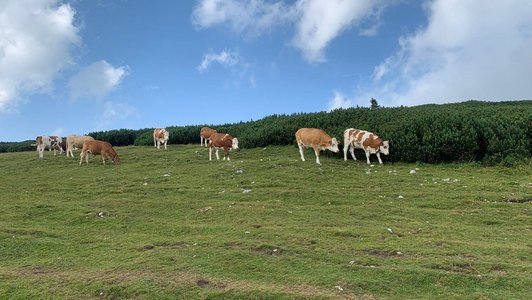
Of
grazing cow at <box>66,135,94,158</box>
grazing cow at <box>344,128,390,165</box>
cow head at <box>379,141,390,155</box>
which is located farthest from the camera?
grazing cow at <box>66,135,94,158</box>

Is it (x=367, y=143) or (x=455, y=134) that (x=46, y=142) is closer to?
(x=367, y=143)

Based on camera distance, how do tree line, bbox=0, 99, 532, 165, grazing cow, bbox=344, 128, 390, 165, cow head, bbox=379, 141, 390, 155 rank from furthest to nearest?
grazing cow, bbox=344, 128, 390, 165
cow head, bbox=379, 141, 390, 155
tree line, bbox=0, 99, 532, 165

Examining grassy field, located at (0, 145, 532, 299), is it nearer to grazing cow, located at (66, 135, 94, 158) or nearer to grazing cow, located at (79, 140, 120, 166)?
grazing cow, located at (79, 140, 120, 166)

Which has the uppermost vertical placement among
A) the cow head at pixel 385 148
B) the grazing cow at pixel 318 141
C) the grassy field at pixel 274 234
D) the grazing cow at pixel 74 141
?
the grazing cow at pixel 74 141

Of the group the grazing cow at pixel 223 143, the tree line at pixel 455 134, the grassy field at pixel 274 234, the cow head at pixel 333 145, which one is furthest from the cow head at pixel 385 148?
the grazing cow at pixel 223 143

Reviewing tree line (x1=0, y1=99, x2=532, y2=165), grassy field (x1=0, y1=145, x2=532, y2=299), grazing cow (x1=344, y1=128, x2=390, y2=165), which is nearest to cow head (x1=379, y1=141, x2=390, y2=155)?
grazing cow (x1=344, y1=128, x2=390, y2=165)

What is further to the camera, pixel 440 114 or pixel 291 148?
pixel 291 148

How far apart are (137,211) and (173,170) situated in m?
9.25

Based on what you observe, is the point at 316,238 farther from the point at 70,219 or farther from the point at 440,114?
the point at 440,114

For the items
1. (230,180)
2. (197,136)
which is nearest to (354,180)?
(230,180)

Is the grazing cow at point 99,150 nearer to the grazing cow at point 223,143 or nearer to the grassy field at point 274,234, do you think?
the grassy field at point 274,234

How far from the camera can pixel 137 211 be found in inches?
642

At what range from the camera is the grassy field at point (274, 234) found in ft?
29.5

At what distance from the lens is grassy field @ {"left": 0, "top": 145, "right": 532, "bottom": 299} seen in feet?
29.5
